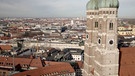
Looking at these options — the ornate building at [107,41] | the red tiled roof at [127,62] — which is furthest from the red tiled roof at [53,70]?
the red tiled roof at [127,62]

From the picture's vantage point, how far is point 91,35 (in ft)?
174

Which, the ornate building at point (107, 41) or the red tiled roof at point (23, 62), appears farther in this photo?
the red tiled roof at point (23, 62)

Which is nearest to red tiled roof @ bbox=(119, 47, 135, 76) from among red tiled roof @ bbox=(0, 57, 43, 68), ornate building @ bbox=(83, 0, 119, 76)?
ornate building @ bbox=(83, 0, 119, 76)

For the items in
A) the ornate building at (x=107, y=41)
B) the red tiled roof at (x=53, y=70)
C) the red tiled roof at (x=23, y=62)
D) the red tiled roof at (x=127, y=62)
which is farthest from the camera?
the red tiled roof at (x=23, y=62)

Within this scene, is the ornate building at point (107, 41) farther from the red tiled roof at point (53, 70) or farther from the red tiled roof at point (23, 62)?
the red tiled roof at point (23, 62)

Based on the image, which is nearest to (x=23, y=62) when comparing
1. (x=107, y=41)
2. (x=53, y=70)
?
(x=53, y=70)

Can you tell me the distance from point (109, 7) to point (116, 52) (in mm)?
9265

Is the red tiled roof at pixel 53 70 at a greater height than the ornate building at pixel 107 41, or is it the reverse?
the ornate building at pixel 107 41

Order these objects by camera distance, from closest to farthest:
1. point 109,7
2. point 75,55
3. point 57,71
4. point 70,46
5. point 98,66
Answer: point 109,7 → point 98,66 → point 57,71 → point 75,55 → point 70,46

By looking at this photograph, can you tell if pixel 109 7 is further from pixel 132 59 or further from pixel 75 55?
pixel 75 55

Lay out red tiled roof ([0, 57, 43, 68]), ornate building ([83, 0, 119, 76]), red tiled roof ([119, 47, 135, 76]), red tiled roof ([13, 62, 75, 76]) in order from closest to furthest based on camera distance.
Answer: ornate building ([83, 0, 119, 76]) → red tiled roof ([119, 47, 135, 76]) → red tiled roof ([13, 62, 75, 76]) → red tiled roof ([0, 57, 43, 68])

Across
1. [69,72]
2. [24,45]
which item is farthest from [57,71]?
[24,45]

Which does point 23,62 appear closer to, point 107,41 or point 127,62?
point 127,62

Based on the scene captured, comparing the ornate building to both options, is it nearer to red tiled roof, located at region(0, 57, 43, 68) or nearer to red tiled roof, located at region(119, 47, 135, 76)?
red tiled roof, located at region(119, 47, 135, 76)
